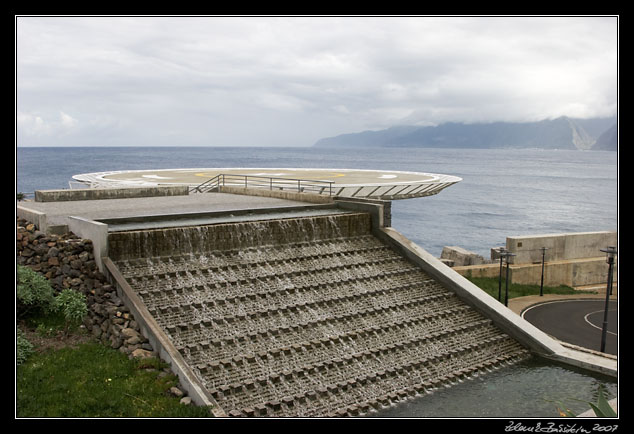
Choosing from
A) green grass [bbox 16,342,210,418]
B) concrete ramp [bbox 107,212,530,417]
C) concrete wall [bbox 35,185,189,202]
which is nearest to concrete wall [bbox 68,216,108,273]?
concrete ramp [bbox 107,212,530,417]

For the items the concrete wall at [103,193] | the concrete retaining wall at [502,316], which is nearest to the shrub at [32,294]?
the concrete wall at [103,193]

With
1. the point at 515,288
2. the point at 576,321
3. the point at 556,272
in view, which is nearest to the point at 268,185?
the point at 515,288

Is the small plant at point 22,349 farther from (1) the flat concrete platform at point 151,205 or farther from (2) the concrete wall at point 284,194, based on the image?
(2) the concrete wall at point 284,194

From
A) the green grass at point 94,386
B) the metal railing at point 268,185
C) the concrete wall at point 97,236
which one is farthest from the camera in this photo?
the metal railing at point 268,185

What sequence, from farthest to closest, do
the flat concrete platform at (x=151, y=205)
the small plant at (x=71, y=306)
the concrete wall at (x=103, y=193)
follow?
the concrete wall at (x=103, y=193) < the flat concrete platform at (x=151, y=205) < the small plant at (x=71, y=306)

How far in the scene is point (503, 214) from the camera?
91688 millimetres

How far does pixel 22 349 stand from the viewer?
12148 millimetres

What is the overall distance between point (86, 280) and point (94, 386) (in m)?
3.60

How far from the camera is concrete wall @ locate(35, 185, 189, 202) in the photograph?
23.1 meters

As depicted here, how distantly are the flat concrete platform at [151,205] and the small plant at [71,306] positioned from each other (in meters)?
3.41

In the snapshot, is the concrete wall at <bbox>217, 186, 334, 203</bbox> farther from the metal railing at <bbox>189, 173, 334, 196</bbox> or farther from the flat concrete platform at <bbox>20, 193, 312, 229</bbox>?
the metal railing at <bbox>189, 173, 334, 196</bbox>

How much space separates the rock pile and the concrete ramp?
1.40 ft

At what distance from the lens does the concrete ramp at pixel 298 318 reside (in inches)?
497

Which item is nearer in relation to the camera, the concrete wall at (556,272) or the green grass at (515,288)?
the green grass at (515,288)
